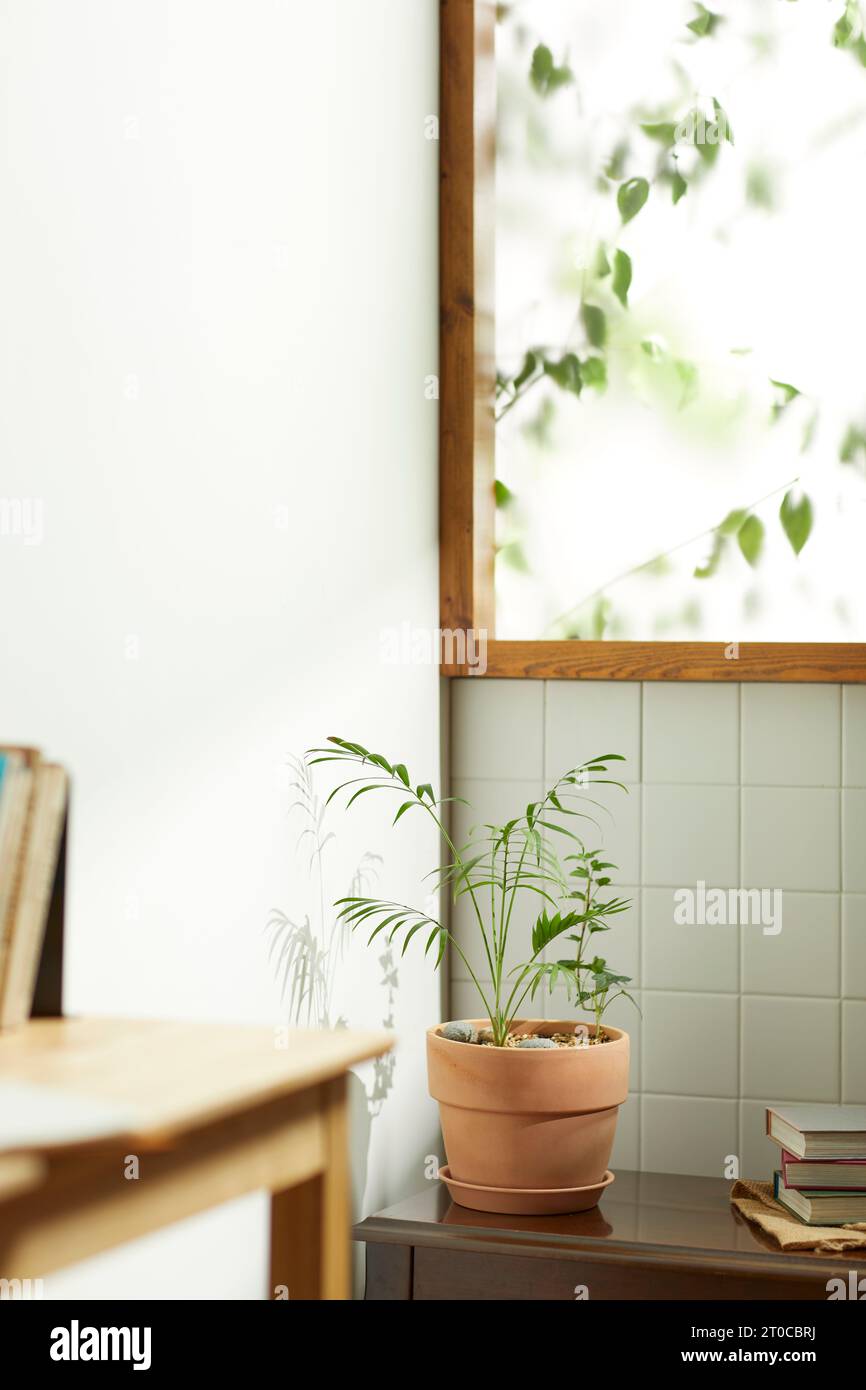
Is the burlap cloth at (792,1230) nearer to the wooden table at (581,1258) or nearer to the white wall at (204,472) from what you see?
the wooden table at (581,1258)

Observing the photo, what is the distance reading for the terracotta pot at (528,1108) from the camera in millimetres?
2014

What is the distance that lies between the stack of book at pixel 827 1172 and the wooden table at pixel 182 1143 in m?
Answer: 1.14

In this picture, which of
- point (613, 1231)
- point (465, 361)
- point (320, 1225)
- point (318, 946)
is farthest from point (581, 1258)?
point (465, 361)

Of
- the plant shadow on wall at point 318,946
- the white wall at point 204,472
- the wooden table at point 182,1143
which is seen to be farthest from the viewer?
the plant shadow on wall at point 318,946

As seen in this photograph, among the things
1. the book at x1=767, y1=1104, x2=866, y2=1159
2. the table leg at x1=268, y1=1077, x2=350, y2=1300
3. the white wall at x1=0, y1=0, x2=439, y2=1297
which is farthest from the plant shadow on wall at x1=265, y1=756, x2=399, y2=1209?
the table leg at x1=268, y1=1077, x2=350, y2=1300

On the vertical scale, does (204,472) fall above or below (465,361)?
below

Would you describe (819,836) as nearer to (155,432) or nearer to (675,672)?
(675,672)

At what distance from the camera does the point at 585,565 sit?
2.60 m

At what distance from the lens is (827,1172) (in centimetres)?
201

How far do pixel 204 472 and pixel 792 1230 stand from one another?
1279 millimetres

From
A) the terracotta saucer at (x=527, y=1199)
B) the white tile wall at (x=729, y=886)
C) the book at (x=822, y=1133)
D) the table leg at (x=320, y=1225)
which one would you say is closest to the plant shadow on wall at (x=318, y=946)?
the terracotta saucer at (x=527, y=1199)

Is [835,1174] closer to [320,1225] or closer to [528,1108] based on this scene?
[528,1108]

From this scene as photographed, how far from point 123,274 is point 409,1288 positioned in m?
1.40

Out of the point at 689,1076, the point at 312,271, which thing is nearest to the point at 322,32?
the point at 312,271
